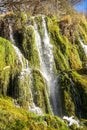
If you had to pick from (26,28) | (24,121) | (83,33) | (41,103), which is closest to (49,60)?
(26,28)

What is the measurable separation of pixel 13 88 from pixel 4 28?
18.5 ft

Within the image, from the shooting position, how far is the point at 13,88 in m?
16.5

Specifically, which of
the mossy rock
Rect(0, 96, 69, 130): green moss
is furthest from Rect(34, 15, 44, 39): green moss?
Rect(0, 96, 69, 130): green moss

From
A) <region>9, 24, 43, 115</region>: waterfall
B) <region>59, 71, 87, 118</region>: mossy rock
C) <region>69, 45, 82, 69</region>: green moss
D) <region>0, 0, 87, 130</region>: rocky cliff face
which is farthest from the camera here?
<region>69, 45, 82, 69</region>: green moss

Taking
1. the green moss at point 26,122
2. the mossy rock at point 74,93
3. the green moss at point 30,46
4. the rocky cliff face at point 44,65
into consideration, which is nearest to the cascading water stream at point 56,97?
the rocky cliff face at point 44,65

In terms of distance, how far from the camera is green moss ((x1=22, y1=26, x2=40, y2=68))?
20.3 m

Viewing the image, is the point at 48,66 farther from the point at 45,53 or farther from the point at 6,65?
the point at 6,65

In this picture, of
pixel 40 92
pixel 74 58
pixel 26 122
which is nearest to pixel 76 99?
pixel 40 92

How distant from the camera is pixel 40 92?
54.7 ft

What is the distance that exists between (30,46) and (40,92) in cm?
478

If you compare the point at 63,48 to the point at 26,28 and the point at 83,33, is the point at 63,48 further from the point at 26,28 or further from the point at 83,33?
the point at 83,33

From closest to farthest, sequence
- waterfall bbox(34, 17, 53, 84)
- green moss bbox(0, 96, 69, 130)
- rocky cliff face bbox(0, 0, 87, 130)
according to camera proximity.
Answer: green moss bbox(0, 96, 69, 130)
rocky cliff face bbox(0, 0, 87, 130)
waterfall bbox(34, 17, 53, 84)

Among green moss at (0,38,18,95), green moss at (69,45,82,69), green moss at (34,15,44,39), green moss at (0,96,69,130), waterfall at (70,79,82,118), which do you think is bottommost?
green moss at (0,96,69,130)

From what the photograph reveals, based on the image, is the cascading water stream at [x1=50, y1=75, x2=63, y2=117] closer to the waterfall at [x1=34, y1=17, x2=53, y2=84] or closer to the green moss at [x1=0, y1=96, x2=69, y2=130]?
the waterfall at [x1=34, y1=17, x2=53, y2=84]
